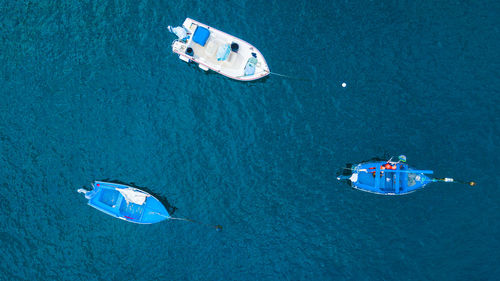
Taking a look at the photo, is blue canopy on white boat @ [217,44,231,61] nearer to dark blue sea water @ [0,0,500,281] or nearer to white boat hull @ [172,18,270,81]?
white boat hull @ [172,18,270,81]

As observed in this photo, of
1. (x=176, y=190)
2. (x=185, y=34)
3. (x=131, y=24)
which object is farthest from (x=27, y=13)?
(x=176, y=190)

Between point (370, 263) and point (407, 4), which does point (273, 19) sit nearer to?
point (407, 4)

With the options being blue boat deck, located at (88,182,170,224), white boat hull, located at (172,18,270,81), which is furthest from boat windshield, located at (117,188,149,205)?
white boat hull, located at (172,18,270,81)

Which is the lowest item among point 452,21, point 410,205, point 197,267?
point 197,267

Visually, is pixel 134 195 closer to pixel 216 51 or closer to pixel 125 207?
pixel 125 207

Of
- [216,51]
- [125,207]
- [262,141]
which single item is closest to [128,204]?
[125,207]

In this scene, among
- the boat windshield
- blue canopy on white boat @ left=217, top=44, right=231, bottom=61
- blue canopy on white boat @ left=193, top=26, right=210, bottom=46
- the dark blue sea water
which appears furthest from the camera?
the boat windshield
